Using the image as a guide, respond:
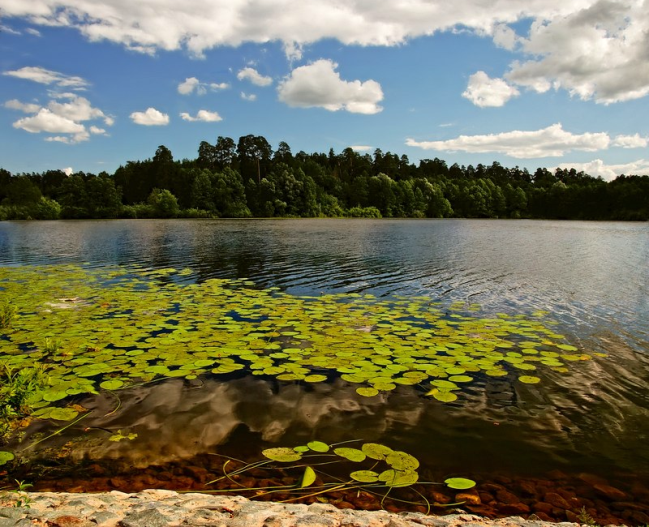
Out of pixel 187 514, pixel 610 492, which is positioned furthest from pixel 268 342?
pixel 610 492

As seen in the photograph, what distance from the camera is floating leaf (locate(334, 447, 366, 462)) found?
15.9 ft

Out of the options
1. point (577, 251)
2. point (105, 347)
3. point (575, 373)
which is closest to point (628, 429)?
point (575, 373)

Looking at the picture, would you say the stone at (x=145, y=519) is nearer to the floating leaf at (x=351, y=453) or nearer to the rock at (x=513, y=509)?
the floating leaf at (x=351, y=453)

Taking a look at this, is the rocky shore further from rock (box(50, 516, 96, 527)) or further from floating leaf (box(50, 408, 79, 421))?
floating leaf (box(50, 408, 79, 421))

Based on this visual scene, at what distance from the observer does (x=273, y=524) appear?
319 cm

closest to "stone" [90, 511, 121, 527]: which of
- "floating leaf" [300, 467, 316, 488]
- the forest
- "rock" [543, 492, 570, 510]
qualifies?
"floating leaf" [300, 467, 316, 488]

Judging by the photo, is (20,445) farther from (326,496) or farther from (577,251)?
(577,251)

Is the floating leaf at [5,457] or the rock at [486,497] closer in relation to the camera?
the rock at [486,497]

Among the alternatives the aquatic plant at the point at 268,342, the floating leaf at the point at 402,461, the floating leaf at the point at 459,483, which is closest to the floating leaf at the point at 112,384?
the aquatic plant at the point at 268,342

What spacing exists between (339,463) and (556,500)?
7.69 feet

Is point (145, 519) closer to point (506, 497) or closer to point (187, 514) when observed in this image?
point (187, 514)

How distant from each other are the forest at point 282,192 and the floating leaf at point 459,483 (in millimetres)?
99449

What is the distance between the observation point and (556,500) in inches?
168

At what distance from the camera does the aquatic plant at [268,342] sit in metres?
7.11
